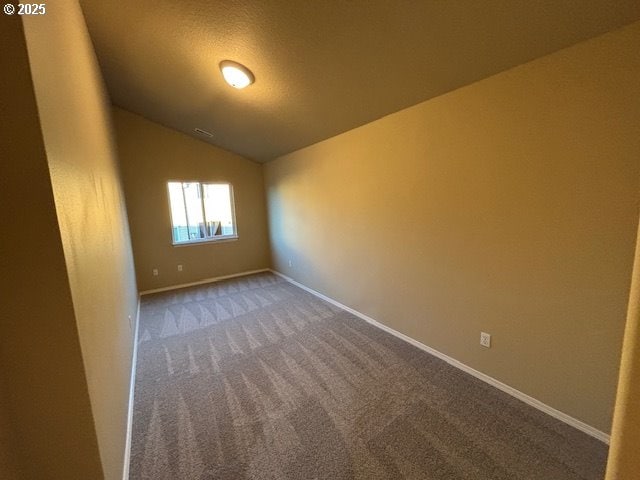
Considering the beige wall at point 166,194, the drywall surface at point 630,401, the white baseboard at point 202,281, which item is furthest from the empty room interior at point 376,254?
the white baseboard at point 202,281

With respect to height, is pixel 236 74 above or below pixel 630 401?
above

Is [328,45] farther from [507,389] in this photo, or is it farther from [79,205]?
[507,389]

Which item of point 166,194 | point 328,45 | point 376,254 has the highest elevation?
point 328,45

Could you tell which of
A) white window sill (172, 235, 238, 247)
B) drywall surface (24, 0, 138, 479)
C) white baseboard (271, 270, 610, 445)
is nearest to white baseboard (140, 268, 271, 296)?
white window sill (172, 235, 238, 247)

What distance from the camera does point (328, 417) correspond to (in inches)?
68.8

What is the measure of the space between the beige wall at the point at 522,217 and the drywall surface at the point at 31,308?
2.30 m

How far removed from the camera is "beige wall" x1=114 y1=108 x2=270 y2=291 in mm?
4176

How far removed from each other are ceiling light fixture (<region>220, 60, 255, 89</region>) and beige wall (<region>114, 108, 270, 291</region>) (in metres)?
2.56

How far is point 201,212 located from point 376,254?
3.62 metres

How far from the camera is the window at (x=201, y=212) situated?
4.71 metres

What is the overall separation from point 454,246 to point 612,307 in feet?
3.02

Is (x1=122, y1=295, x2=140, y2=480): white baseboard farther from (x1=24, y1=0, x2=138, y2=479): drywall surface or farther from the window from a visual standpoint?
the window

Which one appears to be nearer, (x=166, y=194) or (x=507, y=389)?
(x=507, y=389)

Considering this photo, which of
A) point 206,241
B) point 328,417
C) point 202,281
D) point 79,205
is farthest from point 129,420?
point 206,241
